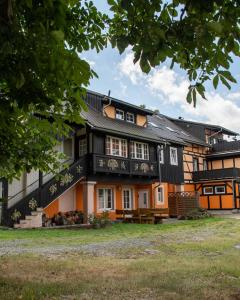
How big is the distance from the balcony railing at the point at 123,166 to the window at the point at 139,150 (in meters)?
0.61

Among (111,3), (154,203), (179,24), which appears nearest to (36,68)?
(111,3)

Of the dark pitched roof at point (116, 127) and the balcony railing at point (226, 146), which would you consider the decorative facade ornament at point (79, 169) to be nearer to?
the dark pitched roof at point (116, 127)

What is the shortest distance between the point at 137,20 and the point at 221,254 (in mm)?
6790

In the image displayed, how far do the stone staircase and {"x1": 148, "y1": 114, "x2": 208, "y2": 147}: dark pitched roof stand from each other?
13.6 metres

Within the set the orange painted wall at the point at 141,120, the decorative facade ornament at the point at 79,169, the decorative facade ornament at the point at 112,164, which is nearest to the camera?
the decorative facade ornament at the point at 79,169

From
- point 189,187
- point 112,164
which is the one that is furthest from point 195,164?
point 112,164

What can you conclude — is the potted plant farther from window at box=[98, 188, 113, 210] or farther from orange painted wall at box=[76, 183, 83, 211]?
window at box=[98, 188, 113, 210]

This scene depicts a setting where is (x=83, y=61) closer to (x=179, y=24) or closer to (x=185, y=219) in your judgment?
(x=179, y=24)

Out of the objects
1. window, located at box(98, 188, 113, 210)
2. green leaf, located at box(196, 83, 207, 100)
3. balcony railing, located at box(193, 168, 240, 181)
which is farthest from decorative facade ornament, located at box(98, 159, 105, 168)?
green leaf, located at box(196, 83, 207, 100)

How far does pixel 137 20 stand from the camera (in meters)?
3.34

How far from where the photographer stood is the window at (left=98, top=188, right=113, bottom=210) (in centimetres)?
2272

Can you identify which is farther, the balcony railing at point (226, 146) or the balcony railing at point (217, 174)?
the balcony railing at point (226, 146)

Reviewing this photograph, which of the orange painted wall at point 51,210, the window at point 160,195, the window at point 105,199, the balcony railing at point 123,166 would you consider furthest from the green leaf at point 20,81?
the window at point 160,195

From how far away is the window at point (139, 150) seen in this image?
2330cm
